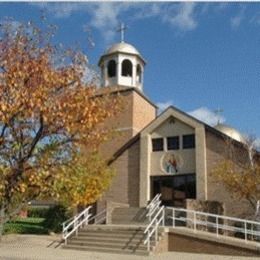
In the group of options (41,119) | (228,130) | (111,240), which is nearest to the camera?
(41,119)

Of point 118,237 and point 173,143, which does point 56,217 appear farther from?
point 118,237

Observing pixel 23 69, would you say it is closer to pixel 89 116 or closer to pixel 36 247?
pixel 89 116

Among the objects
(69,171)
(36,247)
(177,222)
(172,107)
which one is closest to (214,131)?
(172,107)

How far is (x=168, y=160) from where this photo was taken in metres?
29.9

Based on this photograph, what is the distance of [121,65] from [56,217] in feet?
39.3

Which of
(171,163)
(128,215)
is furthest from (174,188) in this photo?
(128,215)

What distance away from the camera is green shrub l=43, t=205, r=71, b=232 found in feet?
95.2

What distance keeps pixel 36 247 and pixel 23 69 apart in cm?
1232

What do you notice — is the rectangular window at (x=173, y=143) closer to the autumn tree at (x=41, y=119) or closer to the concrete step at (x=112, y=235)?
the concrete step at (x=112, y=235)

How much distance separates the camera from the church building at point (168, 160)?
27750mm

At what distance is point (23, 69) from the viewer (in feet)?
33.9

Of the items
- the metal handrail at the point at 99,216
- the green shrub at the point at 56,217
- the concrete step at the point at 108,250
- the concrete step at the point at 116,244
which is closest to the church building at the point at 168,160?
the metal handrail at the point at 99,216

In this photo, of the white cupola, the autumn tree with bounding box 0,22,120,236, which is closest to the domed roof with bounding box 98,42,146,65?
the white cupola

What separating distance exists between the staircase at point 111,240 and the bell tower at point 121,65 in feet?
47.8
